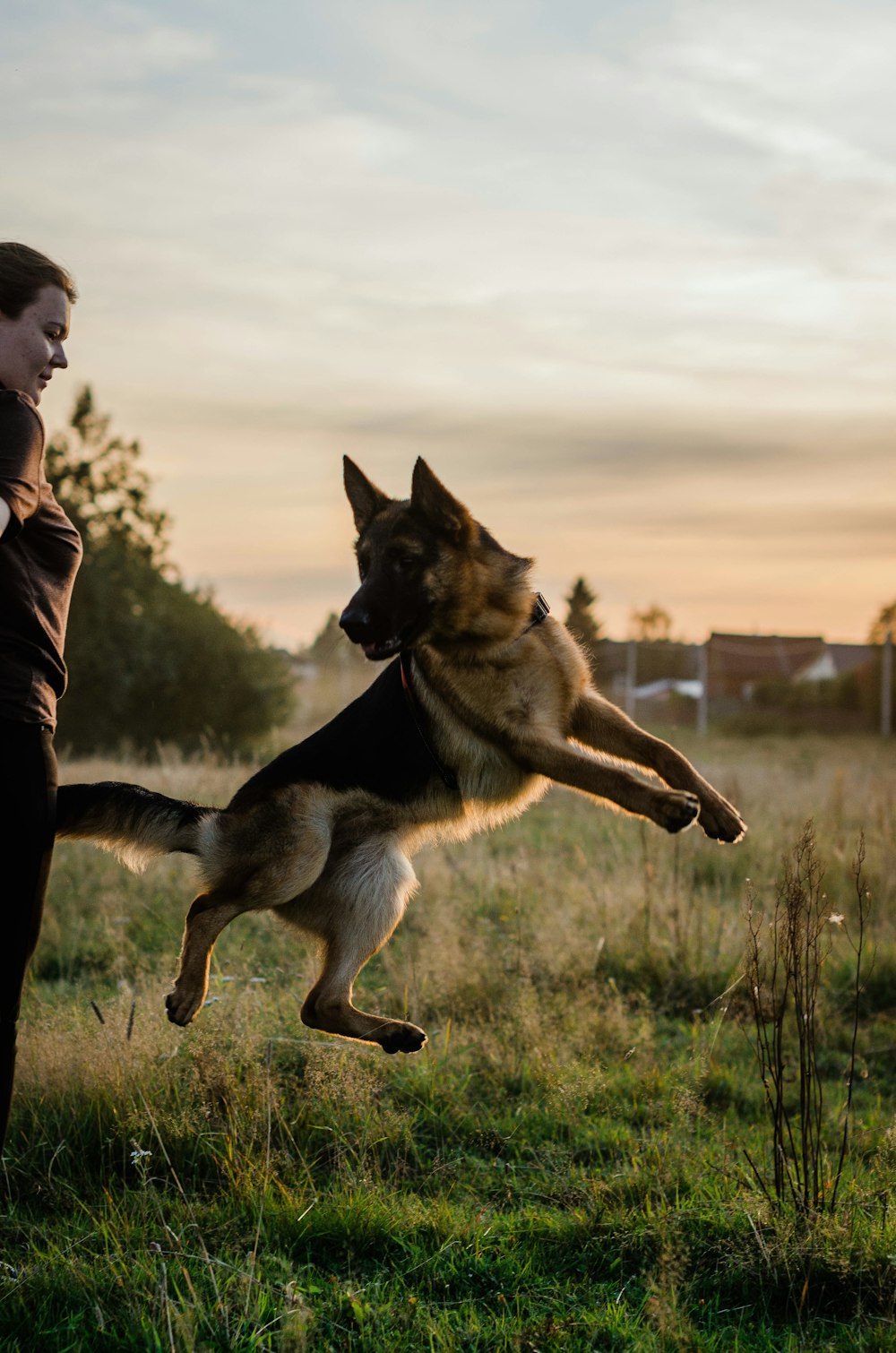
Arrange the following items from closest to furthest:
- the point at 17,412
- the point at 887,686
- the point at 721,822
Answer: the point at 17,412 < the point at 721,822 < the point at 887,686

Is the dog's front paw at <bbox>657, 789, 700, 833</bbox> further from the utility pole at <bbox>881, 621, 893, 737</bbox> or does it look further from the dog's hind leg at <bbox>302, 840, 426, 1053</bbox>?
the utility pole at <bbox>881, 621, 893, 737</bbox>

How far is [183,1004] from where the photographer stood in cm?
384

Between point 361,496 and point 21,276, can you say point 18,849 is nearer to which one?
point 21,276

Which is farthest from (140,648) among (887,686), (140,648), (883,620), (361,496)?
(883,620)

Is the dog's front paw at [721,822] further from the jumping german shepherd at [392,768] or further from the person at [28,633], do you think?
the person at [28,633]

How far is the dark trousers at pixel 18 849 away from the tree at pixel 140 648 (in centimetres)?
1520

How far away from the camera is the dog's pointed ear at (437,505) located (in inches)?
159

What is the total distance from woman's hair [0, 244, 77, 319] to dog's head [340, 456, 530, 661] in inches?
52.5

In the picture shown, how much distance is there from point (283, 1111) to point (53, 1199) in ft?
2.83

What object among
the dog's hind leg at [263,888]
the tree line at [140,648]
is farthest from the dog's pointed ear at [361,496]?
the tree line at [140,648]

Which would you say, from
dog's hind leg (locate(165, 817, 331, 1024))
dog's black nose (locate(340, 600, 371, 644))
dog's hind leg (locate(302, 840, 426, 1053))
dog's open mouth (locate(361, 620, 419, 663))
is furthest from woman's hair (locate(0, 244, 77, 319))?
dog's hind leg (locate(302, 840, 426, 1053))

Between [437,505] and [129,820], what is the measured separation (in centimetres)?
157

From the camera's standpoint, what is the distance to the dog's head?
402cm

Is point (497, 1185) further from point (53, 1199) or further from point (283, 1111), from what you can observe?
point (53, 1199)
